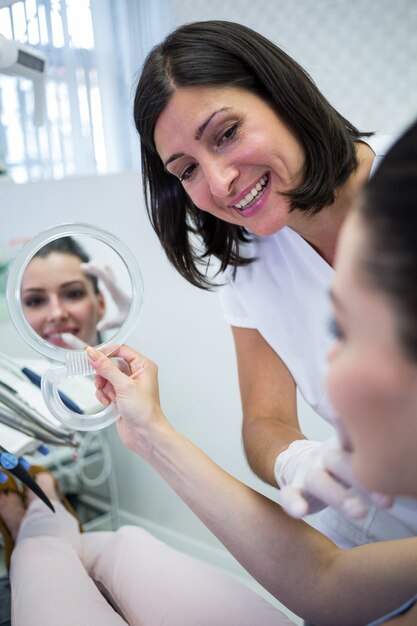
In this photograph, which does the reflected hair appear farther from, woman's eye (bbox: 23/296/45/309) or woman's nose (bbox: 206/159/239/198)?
woman's eye (bbox: 23/296/45/309)

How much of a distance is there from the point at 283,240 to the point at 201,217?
0.16 metres

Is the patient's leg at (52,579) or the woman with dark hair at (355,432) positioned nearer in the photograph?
the woman with dark hair at (355,432)

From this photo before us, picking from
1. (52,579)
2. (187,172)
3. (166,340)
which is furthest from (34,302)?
(166,340)

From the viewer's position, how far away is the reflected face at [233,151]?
2.99 feet

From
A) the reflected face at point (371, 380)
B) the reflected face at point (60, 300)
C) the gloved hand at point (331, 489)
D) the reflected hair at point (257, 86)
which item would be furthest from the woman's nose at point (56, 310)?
the reflected face at point (371, 380)

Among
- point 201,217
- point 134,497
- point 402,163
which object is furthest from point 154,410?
point 134,497

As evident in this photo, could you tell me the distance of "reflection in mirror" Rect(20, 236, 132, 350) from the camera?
93cm

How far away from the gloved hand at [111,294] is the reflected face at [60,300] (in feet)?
0.06

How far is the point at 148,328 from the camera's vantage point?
185cm

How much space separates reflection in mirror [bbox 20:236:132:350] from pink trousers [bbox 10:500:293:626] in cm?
35

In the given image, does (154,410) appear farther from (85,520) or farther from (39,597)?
(85,520)

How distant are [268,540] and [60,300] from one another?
54cm

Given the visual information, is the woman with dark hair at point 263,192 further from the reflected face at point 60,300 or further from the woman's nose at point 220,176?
the reflected face at point 60,300

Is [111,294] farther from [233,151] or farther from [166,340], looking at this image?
[166,340]
